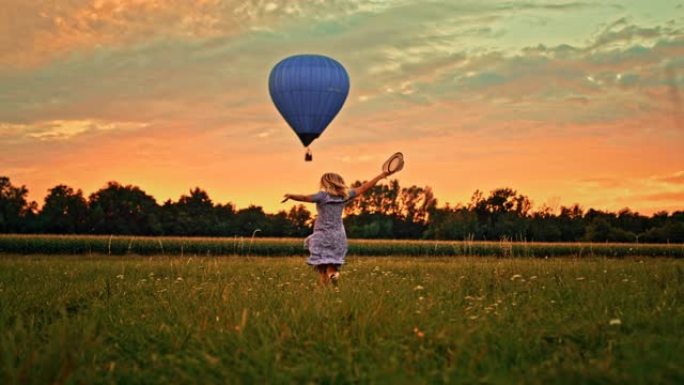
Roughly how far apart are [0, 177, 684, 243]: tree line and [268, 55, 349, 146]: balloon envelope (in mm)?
31179

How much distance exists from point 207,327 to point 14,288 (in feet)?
18.4

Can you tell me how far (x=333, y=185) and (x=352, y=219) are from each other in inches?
2078

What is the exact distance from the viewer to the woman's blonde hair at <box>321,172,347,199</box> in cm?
1201

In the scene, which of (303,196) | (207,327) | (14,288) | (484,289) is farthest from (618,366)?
(14,288)

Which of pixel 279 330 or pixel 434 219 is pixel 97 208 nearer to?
pixel 434 219

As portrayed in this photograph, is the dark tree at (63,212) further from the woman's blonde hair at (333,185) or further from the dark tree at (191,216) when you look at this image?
the woman's blonde hair at (333,185)

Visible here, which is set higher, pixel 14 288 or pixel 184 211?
pixel 184 211

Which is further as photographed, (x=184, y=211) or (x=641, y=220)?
(x=184, y=211)

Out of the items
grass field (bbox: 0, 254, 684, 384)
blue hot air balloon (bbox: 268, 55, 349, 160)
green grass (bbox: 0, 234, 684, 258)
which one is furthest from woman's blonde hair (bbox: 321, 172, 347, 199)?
green grass (bbox: 0, 234, 684, 258)

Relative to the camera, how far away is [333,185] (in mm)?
12039

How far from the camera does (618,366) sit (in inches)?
207

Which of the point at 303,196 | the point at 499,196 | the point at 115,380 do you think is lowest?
the point at 115,380

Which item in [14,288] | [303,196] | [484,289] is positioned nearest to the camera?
[484,289]

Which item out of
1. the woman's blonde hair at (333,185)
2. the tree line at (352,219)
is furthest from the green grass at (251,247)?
the woman's blonde hair at (333,185)
